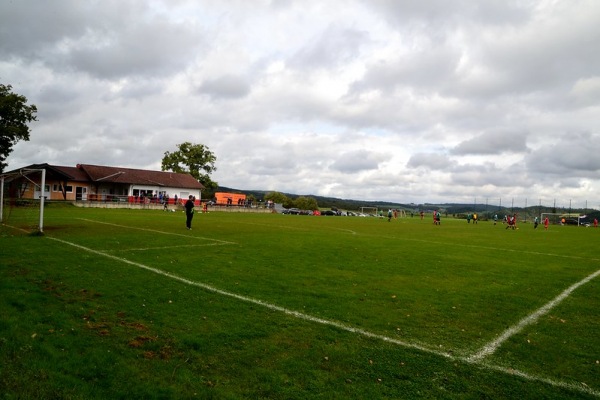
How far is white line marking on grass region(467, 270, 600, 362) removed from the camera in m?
5.60

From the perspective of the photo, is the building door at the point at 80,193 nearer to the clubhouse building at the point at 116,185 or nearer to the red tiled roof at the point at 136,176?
the clubhouse building at the point at 116,185

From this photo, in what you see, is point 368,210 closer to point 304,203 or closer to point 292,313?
point 304,203

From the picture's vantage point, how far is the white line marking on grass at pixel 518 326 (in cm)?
560

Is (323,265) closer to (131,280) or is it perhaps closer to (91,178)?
(131,280)

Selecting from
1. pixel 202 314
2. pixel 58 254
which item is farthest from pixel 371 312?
pixel 58 254

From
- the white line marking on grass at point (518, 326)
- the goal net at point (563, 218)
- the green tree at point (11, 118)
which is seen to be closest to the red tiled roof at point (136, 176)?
the green tree at point (11, 118)

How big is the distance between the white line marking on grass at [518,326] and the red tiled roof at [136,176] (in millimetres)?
61755

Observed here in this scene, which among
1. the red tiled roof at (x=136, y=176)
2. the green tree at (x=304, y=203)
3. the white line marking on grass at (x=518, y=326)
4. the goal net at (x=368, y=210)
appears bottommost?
the white line marking on grass at (x=518, y=326)

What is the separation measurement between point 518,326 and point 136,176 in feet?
216

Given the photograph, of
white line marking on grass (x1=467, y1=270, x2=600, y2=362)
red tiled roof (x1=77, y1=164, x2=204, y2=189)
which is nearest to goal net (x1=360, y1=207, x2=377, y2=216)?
red tiled roof (x1=77, y1=164, x2=204, y2=189)

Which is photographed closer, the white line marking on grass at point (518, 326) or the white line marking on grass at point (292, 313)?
the white line marking on grass at point (518, 326)

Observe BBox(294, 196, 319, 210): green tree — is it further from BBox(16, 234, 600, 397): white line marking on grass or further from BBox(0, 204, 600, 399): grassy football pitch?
BBox(16, 234, 600, 397): white line marking on grass

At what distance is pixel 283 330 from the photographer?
6145mm

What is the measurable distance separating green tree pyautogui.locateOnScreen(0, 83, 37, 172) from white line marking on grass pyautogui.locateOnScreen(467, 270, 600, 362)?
50.5 m
